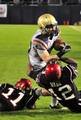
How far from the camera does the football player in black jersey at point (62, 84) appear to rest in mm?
8547

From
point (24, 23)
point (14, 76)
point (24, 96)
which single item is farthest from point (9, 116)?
point (24, 23)

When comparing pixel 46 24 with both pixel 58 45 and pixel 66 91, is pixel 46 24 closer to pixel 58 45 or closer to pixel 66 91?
pixel 58 45

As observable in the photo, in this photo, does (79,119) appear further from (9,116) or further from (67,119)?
(9,116)

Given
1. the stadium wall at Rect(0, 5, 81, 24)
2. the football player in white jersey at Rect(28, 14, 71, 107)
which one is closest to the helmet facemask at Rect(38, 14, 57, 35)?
the football player in white jersey at Rect(28, 14, 71, 107)

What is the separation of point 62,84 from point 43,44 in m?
0.69

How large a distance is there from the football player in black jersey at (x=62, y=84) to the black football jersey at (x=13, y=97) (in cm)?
39

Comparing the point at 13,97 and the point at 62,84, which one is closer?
the point at 62,84

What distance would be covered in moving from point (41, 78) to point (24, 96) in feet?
1.43

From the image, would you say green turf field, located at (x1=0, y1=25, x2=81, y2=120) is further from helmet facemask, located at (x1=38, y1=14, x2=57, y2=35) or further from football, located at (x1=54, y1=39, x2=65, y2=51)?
helmet facemask, located at (x1=38, y1=14, x2=57, y2=35)

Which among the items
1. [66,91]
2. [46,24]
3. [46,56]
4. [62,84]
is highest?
[46,24]

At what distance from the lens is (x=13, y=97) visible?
347 inches

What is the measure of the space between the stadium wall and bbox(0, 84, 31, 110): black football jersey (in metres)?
42.2

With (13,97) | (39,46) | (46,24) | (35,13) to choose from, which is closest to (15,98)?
(13,97)

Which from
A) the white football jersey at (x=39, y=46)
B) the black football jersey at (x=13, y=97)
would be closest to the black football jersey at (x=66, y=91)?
the white football jersey at (x=39, y=46)
